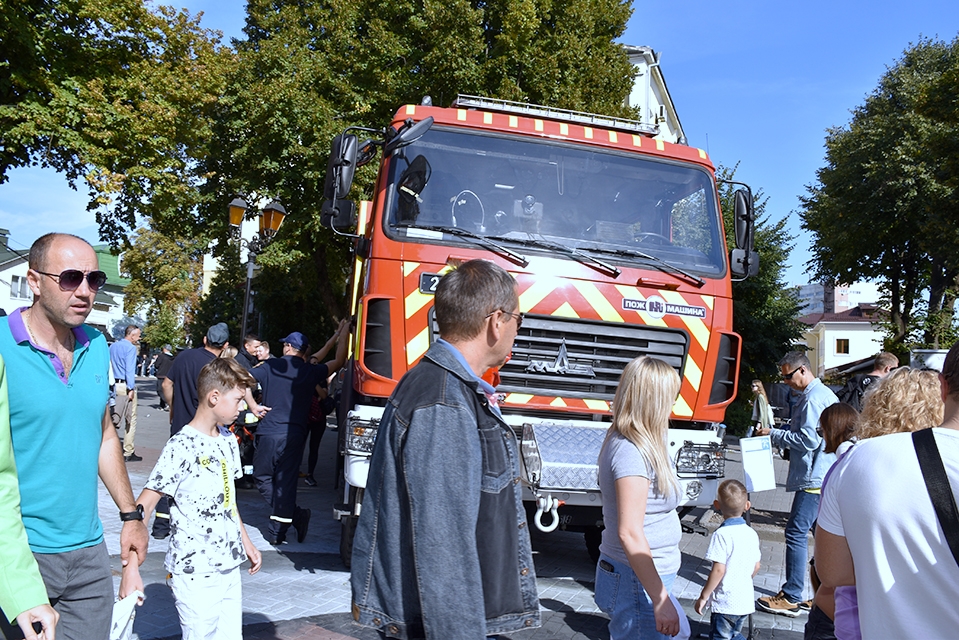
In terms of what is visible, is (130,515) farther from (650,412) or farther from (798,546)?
(798,546)

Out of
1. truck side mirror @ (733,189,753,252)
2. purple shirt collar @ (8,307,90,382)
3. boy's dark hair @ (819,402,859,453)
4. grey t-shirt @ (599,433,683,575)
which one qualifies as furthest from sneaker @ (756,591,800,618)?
purple shirt collar @ (8,307,90,382)

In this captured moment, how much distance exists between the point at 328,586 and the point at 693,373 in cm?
308

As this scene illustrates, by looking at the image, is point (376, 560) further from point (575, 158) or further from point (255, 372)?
point (255, 372)

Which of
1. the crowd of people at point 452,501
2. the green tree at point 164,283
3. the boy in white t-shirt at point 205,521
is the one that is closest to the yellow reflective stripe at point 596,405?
the crowd of people at point 452,501

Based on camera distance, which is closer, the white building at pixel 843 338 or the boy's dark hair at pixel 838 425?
the boy's dark hair at pixel 838 425

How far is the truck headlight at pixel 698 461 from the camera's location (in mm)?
5863

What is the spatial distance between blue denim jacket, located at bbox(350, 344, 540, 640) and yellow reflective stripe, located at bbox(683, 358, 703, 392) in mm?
4174

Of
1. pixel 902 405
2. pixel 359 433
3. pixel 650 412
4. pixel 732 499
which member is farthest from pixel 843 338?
pixel 650 412

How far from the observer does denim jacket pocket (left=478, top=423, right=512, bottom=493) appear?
2143 mm

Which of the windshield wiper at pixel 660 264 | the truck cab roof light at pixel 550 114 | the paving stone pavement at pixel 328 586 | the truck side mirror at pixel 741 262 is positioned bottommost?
the paving stone pavement at pixel 328 586

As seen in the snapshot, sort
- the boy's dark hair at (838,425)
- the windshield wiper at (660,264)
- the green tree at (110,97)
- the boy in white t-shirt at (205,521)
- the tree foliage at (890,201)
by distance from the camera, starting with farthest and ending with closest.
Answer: the tree foliage at (890,201) < the green tree at (110,97) < the windshield wiper at (660,264) < the boy's dark hair at (838,425) < the boy in white t-shirt at (205,521)

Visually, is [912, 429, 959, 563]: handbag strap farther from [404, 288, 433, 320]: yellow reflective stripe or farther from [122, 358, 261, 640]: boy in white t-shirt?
Result: [404, 288, 433, 320]: yellow reflective stripe

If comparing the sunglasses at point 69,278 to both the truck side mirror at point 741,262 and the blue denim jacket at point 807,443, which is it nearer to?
the blue denim jacket at point 807,443

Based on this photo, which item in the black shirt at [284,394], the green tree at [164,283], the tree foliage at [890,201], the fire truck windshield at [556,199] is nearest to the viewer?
the fire truck windshield at [556,199]
